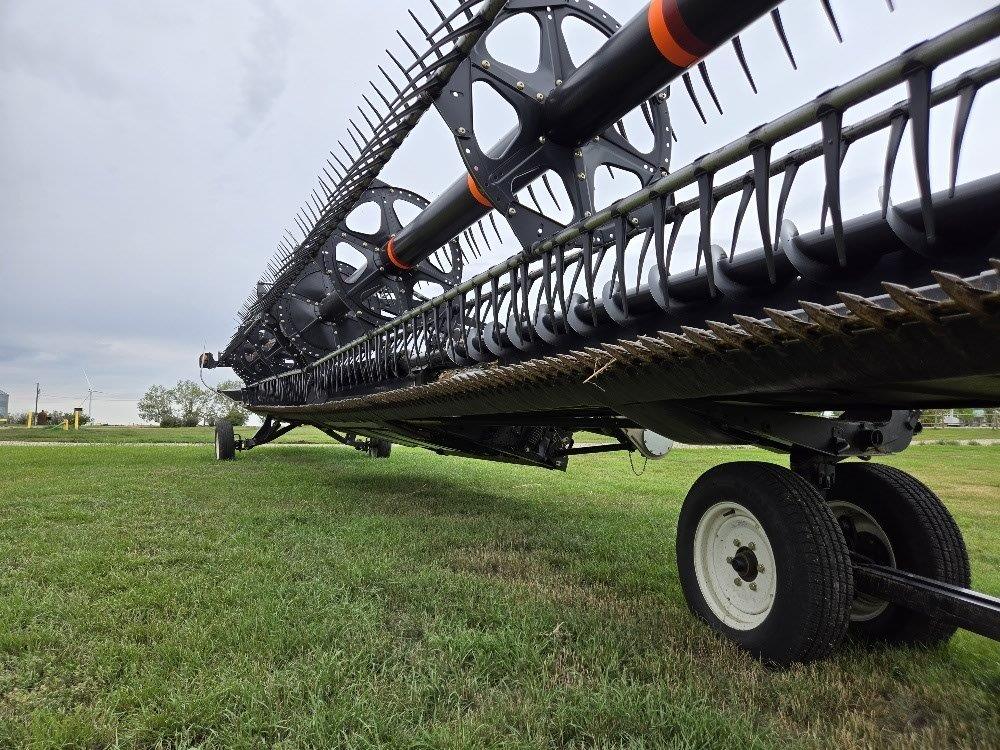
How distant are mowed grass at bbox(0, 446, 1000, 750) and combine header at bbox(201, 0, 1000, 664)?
0.28 metres

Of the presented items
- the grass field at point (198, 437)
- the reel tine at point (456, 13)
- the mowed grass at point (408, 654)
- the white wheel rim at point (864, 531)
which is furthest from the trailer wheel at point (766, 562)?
the grass field at point (198, 437)

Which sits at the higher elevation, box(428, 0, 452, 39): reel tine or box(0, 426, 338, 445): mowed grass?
box(428, 0, 452, 39): reel tine

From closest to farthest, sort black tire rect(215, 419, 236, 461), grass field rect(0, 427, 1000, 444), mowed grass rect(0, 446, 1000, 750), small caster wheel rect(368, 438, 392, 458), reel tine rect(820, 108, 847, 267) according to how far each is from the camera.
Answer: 1. mowed grass rect(0, 446, 1000, 750)
2. reel tine rect(820, 108, 847, 267)
3. black tire rect(215, 419, 236, 461)
4. small caster wheel rect(368, 438, 392, 458)
5. grass field rect(0, 427, 1000, 444)

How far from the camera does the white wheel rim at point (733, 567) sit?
2.25 meters

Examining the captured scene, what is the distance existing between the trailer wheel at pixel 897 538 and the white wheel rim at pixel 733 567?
46 centimetres

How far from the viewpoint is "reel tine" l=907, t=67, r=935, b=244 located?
1.57m

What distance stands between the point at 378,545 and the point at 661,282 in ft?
8.31

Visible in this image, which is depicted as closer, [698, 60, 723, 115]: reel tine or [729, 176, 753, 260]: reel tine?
[729, 176, 753, 260]: reel tine

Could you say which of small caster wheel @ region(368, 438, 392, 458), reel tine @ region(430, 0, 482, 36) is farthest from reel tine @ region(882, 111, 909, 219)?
small caster wheel @ region(368, 438, 392, 458)

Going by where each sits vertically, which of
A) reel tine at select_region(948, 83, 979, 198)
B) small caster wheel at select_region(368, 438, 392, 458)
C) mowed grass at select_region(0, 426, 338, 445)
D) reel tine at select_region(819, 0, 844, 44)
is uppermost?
reel tine at select_region(819, 0, 844, 44)

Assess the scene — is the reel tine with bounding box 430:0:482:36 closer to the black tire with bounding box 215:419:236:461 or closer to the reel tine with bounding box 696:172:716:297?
the reel tine with bounding box 696:172:716:297

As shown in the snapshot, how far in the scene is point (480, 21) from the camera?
340cm

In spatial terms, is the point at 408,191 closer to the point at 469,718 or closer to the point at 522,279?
the point at 522,279

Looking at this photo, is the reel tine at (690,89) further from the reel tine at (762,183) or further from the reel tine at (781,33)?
the reel tine at (762,183)
